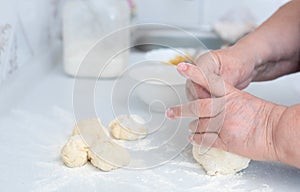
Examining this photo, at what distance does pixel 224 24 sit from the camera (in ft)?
5.08

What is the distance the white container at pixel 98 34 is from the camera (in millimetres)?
1112

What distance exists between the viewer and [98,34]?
1.22 metres

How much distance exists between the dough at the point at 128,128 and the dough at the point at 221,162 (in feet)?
0.47

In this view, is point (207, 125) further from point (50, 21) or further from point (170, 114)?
point (50, 21)

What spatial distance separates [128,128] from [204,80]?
0.56ft

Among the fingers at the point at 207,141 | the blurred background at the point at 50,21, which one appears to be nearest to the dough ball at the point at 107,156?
the fingers at the point at 207,141

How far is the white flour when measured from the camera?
2.14ft

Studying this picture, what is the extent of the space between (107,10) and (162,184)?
67 cm

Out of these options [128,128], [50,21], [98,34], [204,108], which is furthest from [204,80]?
[50,21]

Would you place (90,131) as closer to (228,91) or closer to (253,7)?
(228,91)

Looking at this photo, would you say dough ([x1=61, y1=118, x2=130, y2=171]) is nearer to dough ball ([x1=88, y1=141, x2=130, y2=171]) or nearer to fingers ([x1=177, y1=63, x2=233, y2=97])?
dough ball ([x1=88, y1=141, x2=130, y2=171])

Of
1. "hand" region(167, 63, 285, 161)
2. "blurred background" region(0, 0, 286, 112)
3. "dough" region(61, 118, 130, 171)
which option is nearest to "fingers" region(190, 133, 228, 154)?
"hand" region(167, 63, 285, 161)

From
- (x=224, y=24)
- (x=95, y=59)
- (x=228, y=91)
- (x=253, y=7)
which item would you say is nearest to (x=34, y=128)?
(x=95, y=59)

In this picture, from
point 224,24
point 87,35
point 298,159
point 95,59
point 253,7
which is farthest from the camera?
point 253,7
